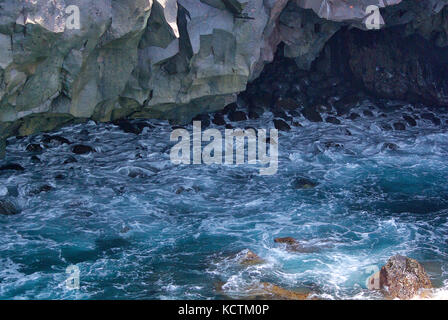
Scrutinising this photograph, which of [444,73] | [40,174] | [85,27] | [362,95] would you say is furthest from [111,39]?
[444,73]

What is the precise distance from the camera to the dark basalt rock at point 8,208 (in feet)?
36.3

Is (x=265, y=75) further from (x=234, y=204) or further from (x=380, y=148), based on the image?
(x=234, y=204)

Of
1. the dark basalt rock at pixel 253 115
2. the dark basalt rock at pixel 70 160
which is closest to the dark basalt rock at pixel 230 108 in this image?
the dark basalt rock at pixel 253 115

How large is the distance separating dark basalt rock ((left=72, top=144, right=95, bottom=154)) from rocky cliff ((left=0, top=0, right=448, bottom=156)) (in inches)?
29.5

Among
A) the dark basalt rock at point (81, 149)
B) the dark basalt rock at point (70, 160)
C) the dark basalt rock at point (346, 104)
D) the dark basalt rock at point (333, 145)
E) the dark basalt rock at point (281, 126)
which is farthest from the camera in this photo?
the dark basalt rock at point (346, 104)

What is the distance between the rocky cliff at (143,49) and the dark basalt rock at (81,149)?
750 mm

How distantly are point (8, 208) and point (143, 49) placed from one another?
15.9ft

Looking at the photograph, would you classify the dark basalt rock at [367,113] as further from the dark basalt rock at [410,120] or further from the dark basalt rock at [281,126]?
the dark basalt rock at [281,126]

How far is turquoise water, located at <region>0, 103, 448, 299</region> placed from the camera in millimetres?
8844

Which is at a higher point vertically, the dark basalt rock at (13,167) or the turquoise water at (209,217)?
the dark basalt rock at (13,167)

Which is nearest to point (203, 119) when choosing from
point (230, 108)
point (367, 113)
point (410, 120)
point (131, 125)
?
point (230, 108)

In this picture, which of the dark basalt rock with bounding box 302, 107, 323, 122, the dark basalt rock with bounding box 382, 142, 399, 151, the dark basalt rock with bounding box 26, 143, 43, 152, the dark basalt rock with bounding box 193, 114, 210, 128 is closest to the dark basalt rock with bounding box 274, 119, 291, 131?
the dark basalt rock with bounding box 302, 107, 323, 122

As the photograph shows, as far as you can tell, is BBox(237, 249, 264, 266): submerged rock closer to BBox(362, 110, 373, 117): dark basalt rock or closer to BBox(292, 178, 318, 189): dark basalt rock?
BBox(292, 178, 318, 189): dark basalt rock
